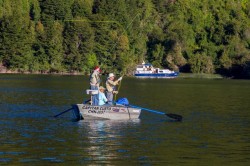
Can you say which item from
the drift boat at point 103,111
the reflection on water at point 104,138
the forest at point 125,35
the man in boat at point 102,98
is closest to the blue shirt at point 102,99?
the man in boat at point 102,98

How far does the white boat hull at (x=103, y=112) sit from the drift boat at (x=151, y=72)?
10996 centimetres

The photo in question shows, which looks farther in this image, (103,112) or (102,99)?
(102,99)

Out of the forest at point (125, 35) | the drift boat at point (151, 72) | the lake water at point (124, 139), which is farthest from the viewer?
the drift boat at point (151, 72)

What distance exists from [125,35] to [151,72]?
501 inches

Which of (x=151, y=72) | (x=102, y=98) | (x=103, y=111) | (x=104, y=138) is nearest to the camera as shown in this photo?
(x=104, y=138)

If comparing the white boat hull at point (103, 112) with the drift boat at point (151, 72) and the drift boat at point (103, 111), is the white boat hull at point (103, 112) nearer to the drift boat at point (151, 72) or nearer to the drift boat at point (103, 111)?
the drift boat at point (103, 111)

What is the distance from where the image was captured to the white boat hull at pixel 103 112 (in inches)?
1619

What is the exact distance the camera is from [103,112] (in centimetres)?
4150

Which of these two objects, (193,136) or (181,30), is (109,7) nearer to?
(181,30)

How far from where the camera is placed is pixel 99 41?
6201 inches

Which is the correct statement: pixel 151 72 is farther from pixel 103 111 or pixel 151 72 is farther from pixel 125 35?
pixel 103 111

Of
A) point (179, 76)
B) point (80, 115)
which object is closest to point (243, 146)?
point (80, 115)

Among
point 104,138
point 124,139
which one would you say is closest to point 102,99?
point 104,138

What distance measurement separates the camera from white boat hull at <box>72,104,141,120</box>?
1619 inches
